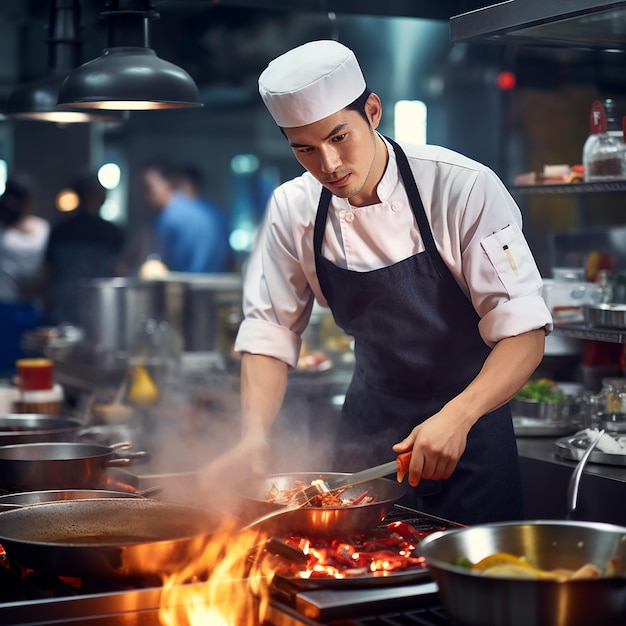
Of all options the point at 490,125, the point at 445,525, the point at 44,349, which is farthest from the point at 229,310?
the point at 445,525

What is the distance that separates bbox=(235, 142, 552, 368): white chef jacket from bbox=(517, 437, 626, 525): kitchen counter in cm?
80

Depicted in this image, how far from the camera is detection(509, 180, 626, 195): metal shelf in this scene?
339 cm

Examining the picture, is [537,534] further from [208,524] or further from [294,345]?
[294,345]

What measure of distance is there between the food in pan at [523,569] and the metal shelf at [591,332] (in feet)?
6.33

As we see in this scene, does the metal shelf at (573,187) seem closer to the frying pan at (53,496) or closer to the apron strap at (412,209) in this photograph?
the apron strap at (412,209)

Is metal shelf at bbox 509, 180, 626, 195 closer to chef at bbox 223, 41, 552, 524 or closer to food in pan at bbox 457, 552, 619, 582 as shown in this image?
chef at bbox 223, 41, 552, 524

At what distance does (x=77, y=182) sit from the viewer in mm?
7363

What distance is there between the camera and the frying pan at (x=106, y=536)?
A: 1.59 meters

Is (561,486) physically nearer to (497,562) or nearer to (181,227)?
(497,562)

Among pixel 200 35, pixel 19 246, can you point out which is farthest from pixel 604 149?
pixel 19 246

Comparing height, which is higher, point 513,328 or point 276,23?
point 276,23

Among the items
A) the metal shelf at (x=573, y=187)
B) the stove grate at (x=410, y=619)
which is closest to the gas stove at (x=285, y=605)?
the stove grate at (x=410, y=619)

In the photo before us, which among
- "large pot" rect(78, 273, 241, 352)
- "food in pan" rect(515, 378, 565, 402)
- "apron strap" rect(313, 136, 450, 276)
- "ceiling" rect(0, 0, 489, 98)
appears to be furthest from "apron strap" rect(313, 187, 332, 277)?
"ceiling" rect(0, 0, 489, 98)

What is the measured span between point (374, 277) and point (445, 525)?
0.82m
